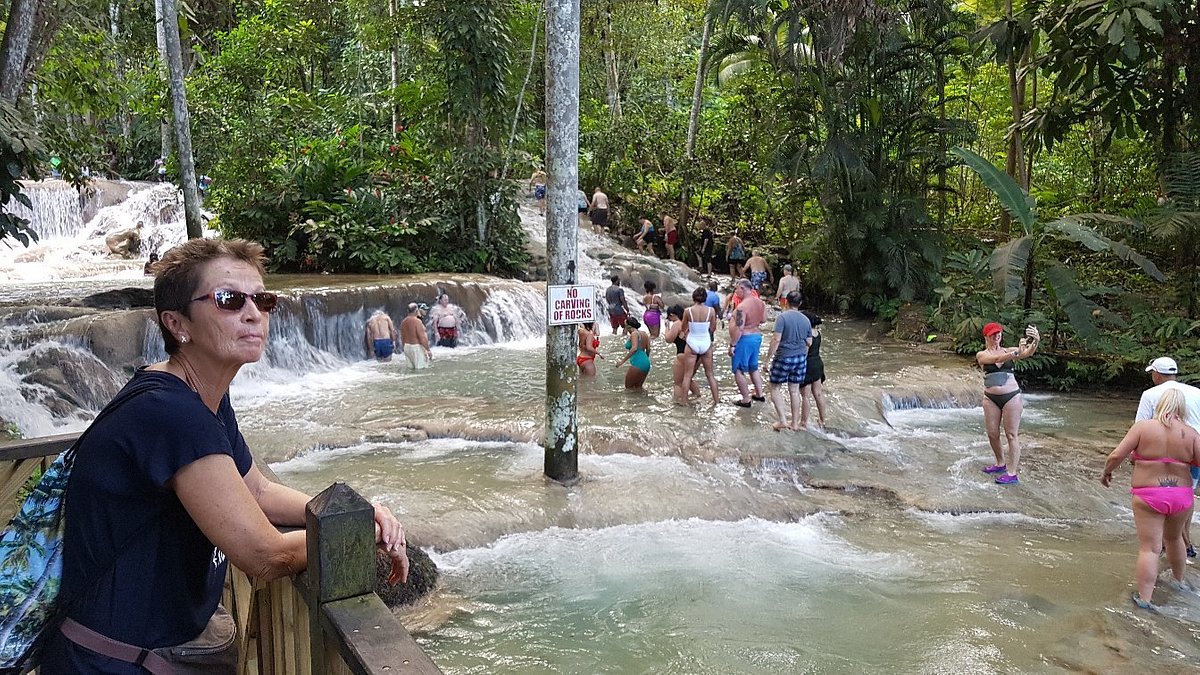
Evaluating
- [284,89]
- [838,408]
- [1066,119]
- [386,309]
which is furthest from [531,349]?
[284,89]

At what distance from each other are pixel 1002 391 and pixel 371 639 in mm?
7773

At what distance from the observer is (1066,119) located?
1460 centimetres

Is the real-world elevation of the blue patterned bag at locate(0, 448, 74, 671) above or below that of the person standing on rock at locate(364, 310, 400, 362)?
above

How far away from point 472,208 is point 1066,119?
1189cm

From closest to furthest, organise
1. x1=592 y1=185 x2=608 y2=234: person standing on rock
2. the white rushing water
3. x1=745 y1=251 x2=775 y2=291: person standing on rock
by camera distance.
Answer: the white rushing water
x1=745 y1=251 x2=775 y2=291: person standing on rock
x1=592 y1=185 x2=608 y2=234: person standing on rock

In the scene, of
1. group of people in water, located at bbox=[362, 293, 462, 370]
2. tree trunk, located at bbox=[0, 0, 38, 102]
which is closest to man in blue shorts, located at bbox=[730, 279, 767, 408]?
group of people in water, located at bbox=[362, 293, 462, 370]

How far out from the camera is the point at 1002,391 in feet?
26.7

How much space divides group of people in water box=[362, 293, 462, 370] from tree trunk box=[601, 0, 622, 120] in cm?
1281

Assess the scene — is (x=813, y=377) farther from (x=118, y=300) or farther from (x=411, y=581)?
(x=118, y=300)

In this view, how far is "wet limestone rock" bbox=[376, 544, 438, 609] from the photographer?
17.7ft

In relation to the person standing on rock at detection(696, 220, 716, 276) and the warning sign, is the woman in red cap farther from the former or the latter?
the person standing on rock at detection(696, 220, 716, 276)

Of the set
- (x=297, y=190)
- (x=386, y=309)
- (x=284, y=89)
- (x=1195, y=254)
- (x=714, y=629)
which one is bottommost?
(x=714, y=629)

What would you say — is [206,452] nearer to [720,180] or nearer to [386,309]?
[386,309]

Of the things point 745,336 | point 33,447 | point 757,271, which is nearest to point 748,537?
point 745,336
